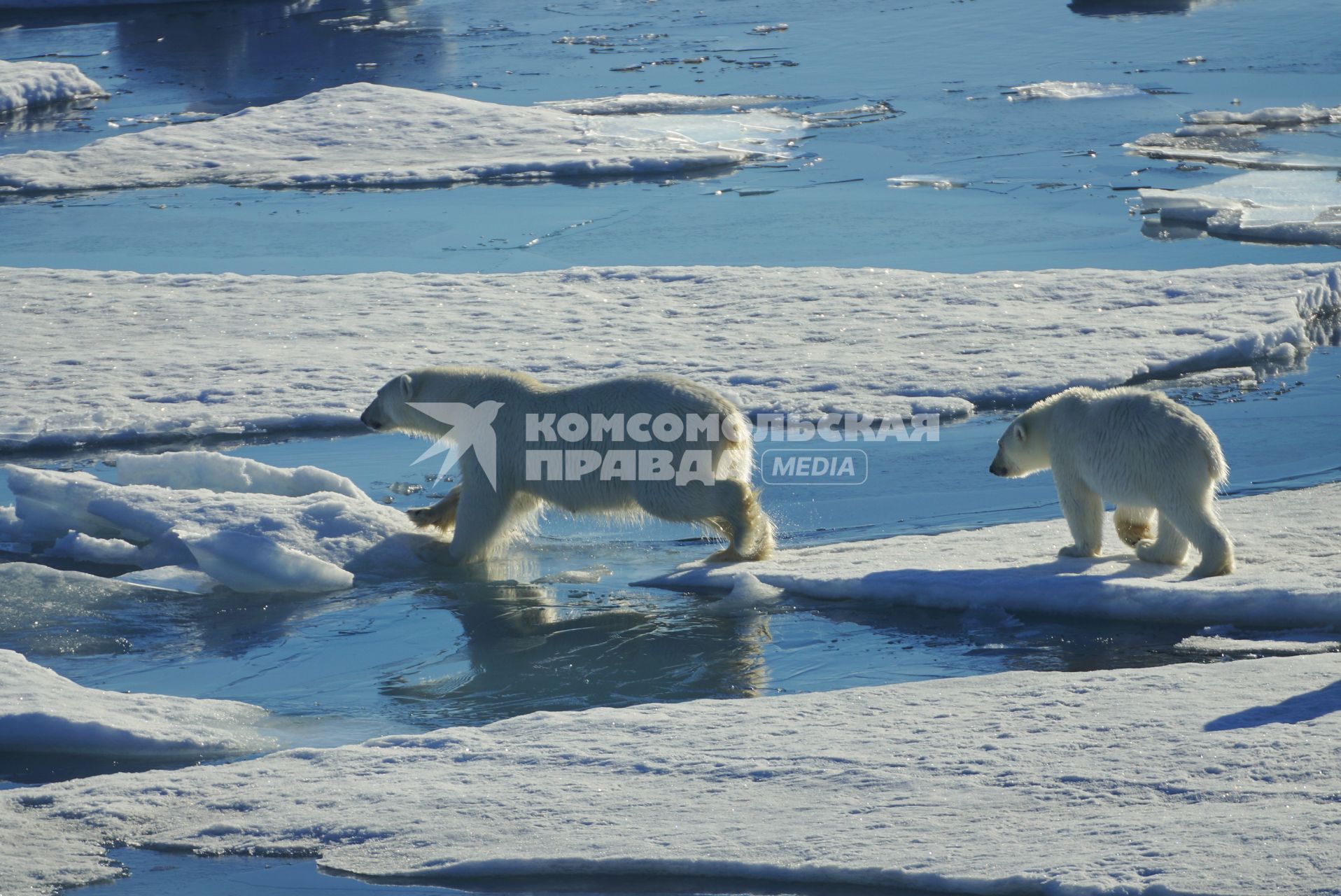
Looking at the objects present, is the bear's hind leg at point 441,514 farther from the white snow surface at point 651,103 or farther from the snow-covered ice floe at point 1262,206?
the white snow surface at point 651,103

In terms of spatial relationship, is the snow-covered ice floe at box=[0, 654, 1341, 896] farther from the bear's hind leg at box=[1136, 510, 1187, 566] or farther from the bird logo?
the bird logo

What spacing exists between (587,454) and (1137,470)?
2.16 meters

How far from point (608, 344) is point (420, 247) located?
11.5 ft

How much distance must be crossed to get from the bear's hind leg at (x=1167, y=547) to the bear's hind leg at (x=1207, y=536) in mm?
103

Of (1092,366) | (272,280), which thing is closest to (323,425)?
(272,280)

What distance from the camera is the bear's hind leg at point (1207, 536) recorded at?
17.0 feet

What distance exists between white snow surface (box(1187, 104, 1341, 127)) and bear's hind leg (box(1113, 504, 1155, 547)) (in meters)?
10.6

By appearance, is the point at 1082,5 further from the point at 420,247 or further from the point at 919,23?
the point at 420,247

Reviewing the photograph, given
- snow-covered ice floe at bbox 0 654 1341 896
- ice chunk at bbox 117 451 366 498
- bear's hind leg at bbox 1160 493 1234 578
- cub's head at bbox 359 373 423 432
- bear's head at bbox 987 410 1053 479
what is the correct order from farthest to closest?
1. ice chunk at bbox 117 451 366 498
2. cub's head at bbox 359 373 423 432
3. bear's head at bbox 987 410 1053 479
4. bear's hind leg at bbox 1160 493 1234 578
5. snow-covered ice floe at bbox 0 654 1341 896

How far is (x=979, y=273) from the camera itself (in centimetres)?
1075

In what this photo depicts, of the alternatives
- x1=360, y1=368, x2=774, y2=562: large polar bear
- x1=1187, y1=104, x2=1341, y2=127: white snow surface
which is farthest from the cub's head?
x1=1187, y1=104, x2=1341, y2=127: white snow surface

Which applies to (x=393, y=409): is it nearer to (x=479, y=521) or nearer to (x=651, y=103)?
(x=479, y=521)

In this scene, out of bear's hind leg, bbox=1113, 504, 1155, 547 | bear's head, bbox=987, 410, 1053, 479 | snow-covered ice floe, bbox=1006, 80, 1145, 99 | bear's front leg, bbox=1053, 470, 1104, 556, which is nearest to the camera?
bear's front leg, bbox=1053, 470, 1104, 556

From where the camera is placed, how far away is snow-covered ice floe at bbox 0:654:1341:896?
11.5 feet
